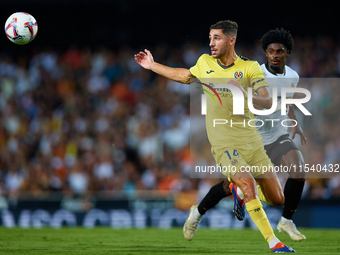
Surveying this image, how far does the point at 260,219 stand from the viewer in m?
5.95

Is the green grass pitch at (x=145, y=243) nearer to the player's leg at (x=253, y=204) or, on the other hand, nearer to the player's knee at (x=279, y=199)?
the player's leg at (x=253, y=204)

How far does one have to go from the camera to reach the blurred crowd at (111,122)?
43.0 feet

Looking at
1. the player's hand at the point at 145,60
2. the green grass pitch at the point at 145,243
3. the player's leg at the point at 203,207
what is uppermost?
the player's hand at the point at 145,60

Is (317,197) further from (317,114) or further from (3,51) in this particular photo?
(3,51)

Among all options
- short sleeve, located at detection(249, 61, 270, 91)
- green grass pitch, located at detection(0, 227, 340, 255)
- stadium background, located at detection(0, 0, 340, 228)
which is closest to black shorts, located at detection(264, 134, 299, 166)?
green grass pitch, located at detection(0, 227, 340, 255)

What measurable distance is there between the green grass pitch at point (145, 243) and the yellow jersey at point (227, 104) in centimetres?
129

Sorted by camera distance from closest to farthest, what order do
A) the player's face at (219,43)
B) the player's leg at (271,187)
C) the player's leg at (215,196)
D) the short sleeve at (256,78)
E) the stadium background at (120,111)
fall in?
1. the short sleeve at (256,78)
2. the player's face at (219,43)
3. the player's leg at (271,187)
4. the player's leg at (215,196)
5. the stadium background at (120,111)

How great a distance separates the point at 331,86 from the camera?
13539 mm

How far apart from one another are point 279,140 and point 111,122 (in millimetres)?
7885

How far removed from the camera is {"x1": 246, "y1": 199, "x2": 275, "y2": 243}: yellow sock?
591 centimetres

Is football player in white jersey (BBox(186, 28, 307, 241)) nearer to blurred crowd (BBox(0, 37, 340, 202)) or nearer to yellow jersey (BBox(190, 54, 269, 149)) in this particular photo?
yellow jersey (BBox(190, 54, 269, 149))

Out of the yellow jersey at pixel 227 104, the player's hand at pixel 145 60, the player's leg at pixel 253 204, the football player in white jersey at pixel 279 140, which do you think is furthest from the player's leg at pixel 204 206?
the player's hand at pixel 145 60

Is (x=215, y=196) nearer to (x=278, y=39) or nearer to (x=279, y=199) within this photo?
(x=279, y=199)

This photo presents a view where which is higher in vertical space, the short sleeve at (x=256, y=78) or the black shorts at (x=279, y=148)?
the short sleeve at (x=256, y=78)
